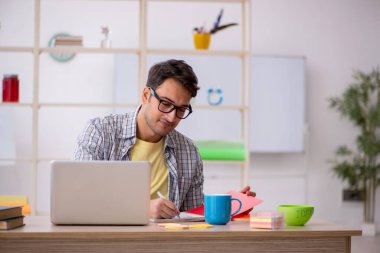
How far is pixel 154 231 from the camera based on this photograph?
1867 mm

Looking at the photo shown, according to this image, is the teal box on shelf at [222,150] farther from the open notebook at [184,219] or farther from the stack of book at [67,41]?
the open notebook at [184,219]

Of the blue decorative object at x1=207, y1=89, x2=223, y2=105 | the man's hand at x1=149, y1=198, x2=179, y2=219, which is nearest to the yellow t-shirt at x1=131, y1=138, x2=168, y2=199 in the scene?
the man's hand at x1=149, y1=198, x2=179, y2=219

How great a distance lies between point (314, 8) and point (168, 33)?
64.4 inches

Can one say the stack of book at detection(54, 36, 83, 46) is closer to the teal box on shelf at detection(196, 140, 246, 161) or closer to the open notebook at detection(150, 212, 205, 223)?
the teal box on shelf at detection(196, 140, 246, 161)

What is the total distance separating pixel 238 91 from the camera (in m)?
6.61

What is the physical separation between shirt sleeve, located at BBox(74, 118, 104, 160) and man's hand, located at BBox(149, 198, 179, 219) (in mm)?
390

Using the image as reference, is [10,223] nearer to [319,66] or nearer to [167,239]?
[167,239]

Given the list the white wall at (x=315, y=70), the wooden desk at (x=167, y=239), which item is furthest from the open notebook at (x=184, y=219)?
the white wall at (x=315, y=70)

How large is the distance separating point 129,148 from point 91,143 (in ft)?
0.61

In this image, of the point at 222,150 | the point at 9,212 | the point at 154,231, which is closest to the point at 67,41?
the point at 222,150

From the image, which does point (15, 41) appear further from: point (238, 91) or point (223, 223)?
point (223, 223)

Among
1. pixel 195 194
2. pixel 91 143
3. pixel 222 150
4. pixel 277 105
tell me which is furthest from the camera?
pixel 277 105

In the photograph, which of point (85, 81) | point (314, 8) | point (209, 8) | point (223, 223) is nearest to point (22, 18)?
point (85, 81)

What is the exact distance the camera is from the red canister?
16.5 ft
